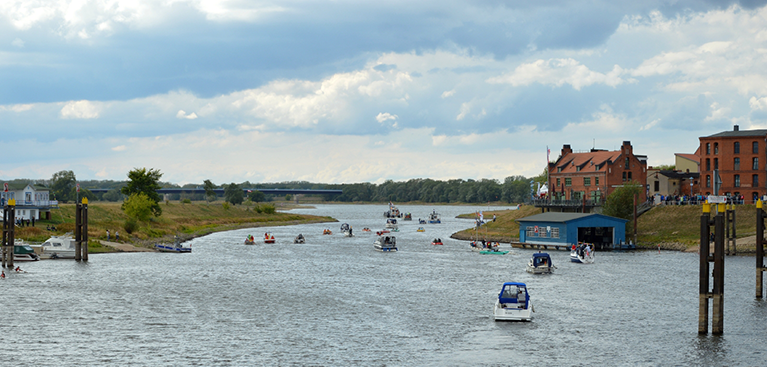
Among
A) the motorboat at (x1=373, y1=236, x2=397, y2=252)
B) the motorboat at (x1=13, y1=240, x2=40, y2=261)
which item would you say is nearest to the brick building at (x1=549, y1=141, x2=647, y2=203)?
the motorboat at (x1=373, y1=236, x2=397, y2=252)

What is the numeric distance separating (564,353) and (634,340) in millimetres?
6792

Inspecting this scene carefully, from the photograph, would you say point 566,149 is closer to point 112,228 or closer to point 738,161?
point 738,161

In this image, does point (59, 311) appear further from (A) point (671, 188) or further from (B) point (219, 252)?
(A) point (671, 188)

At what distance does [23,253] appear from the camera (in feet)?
304

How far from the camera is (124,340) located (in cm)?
4656

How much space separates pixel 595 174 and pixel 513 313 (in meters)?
99.8

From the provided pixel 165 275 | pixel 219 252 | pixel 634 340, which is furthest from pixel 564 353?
pixel 219 252

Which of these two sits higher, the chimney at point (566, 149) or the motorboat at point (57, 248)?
the chimney at point (566, 149)

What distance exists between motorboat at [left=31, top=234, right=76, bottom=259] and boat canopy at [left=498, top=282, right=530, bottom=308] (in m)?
69.1

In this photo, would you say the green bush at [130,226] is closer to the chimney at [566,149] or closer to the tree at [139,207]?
the tree at [139,207]

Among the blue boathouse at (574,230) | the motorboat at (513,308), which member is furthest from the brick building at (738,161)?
the motorboat at (513,308)

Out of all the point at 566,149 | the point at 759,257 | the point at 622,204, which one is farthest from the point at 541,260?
the point at 566,149

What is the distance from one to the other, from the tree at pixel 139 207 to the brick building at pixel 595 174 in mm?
87729

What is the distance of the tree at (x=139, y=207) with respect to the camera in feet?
490
